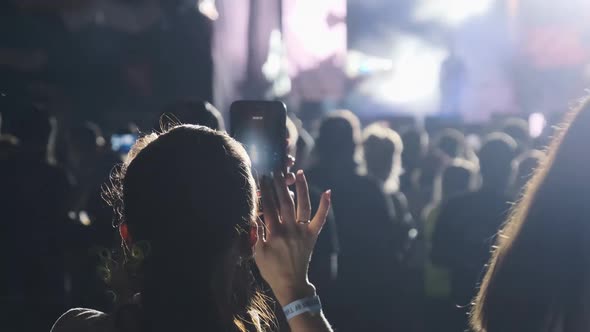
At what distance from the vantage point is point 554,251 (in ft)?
5.18

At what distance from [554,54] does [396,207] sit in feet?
79.2

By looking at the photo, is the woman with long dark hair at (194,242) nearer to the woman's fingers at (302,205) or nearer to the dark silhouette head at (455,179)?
the woman's fingers at (302,205)

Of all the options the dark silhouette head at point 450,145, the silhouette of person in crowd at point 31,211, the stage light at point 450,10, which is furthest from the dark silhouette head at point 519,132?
the stage light at point 450,10

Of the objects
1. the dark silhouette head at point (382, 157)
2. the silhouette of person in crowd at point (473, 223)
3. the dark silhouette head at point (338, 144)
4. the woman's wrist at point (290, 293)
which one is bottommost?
the silhouette of person in crowd at point (473, 223)

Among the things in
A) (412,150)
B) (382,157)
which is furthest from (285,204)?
(412,150)

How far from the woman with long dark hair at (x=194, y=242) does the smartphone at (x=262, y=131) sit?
0.49 meters

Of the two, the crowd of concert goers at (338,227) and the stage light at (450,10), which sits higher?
the stage light at (450,10)

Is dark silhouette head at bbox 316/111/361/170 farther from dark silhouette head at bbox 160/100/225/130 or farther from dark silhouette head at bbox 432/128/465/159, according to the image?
dark silhouette head at bbox 432/128/465/159

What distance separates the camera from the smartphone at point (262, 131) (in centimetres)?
226

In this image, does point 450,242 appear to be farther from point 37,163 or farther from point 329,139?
point 37,163

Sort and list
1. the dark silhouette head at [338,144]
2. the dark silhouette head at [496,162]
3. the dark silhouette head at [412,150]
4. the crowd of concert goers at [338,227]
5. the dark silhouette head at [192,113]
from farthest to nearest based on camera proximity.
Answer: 1. the dark silhouette head at [412,150]
2. the dark silhouette head at [496,162]
3. the dark silhouette head at [338,144]
4. the crowd of concert goers at [338,227]
5. the dark silhouette head at [192,113]

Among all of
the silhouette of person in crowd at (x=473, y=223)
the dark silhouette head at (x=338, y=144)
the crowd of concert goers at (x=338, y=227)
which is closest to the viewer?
the crowd of concert goers at (x=338, y=227)

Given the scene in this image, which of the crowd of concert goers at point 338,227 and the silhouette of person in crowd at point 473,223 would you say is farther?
the silhouette of person in crowd at point 473,223

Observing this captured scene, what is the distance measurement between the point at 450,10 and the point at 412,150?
22.9 meters
